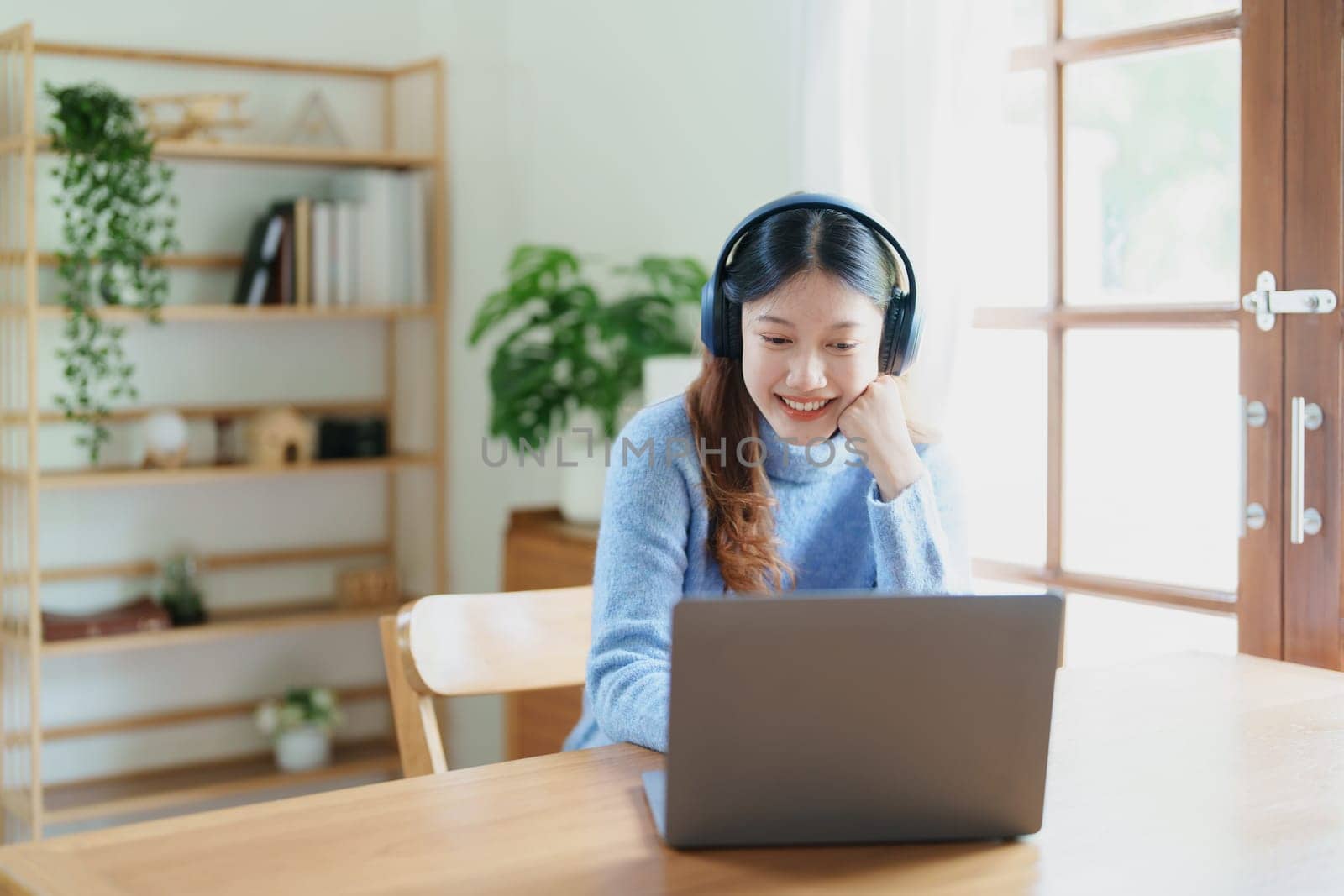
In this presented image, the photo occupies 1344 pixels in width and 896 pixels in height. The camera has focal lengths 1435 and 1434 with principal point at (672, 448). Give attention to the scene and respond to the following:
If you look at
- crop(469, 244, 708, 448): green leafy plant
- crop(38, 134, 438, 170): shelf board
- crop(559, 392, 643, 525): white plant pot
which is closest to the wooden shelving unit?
crop(38, 134, 438, 170): shelf board

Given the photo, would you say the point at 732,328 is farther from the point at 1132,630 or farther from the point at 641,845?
the point at 1132,630

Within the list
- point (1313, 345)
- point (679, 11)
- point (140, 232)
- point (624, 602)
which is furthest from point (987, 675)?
point (140, 232)

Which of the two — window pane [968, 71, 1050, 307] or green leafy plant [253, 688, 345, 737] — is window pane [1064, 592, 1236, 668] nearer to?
window pane [968, 71, 1050, 307]

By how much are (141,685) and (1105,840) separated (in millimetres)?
2908

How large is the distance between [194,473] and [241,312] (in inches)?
Result: 14.9

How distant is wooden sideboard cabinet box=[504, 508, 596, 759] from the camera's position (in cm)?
281

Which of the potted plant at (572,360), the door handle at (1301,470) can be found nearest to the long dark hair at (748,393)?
the door handle at (1301,470)

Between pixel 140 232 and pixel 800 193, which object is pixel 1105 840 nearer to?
pixel 800 193

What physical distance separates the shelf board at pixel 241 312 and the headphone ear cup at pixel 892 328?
210cm

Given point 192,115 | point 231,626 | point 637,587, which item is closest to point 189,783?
point 231,626

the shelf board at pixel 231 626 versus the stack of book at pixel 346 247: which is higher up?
the stack of book at pixel 346 247

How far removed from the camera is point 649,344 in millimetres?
2852

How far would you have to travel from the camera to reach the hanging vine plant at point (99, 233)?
2.99 m

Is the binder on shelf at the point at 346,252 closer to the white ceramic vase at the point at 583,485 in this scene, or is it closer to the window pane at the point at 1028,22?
the white ceramic vase at the point at 583,485
